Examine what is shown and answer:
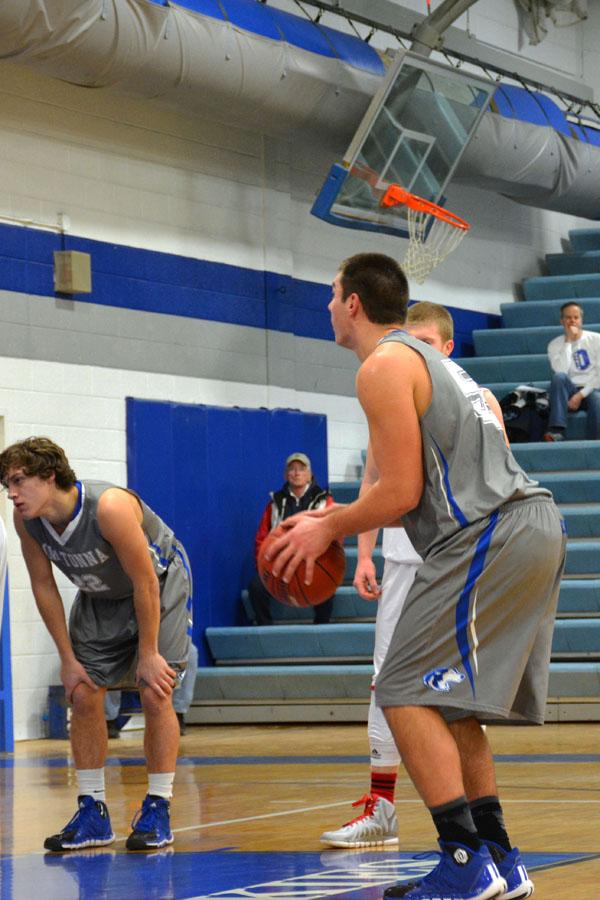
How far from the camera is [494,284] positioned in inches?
623

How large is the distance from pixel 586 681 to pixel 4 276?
184 inches

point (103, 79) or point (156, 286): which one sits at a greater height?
point (103, 79)

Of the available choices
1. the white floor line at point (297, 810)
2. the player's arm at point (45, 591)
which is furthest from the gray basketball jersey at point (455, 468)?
the white floor line at point (297, 810)

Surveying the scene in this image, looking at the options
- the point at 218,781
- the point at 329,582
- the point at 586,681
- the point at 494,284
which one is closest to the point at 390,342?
the point at 329,582

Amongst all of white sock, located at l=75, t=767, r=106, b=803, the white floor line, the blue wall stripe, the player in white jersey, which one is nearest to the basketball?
the player in white jersey

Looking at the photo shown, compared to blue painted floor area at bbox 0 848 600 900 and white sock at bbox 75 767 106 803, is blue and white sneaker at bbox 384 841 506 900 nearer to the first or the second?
blue painted floor area at bbox 0 848 600 900

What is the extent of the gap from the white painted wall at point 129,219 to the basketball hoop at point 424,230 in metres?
1.00

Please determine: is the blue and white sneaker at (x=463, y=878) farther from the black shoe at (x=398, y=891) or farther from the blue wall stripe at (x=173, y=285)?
Result: the blue wall stripe at (x=173, y=285)

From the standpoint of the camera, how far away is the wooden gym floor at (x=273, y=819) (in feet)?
14.5

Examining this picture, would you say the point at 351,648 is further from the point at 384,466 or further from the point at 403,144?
the point at 384,466

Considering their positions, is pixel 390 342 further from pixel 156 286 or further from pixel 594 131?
pixel 594 131

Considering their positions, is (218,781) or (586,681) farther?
(586,681)

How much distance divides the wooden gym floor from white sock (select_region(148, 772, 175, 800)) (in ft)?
0.61

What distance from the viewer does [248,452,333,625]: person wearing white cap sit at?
1186 centimetres
